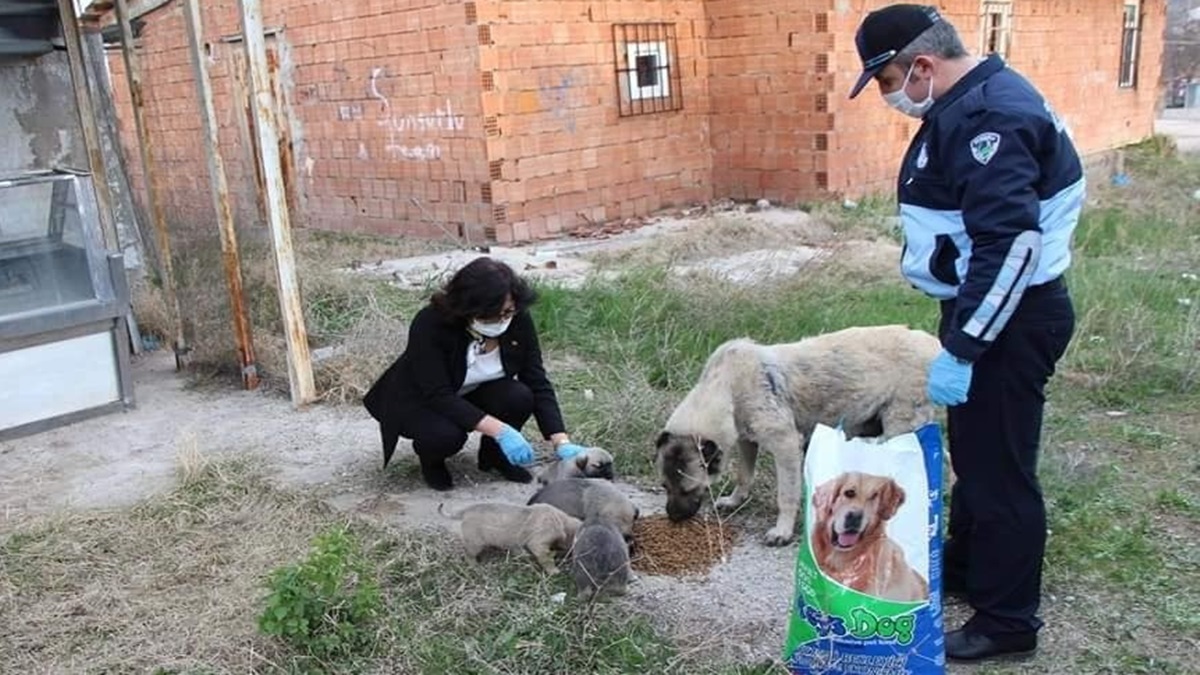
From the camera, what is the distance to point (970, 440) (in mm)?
2932

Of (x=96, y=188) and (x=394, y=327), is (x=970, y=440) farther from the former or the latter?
(x=96, y=188)

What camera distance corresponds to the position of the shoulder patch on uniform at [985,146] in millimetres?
2570

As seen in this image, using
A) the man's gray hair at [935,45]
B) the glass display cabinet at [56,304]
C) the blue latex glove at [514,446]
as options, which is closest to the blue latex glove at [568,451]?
the blue latex glove at [514,446]

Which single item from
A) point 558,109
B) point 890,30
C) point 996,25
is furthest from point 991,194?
point 996,25

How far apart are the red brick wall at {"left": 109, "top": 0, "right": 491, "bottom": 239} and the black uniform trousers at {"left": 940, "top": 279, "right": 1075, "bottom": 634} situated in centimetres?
695

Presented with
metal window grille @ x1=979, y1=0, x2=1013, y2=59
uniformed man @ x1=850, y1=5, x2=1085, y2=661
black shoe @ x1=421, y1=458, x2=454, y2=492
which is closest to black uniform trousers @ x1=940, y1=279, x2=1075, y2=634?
uniformed man @ x1=850, y1=5, x2=1085, y2=661

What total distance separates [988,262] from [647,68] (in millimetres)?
9827

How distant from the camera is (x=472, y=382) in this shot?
450 cm

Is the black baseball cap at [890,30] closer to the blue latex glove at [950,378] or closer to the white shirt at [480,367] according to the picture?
the blue latex glove at [950,378]

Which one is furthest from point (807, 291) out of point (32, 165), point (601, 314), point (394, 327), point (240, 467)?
point (32, 165)

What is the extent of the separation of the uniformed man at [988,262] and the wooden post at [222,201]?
4.14m

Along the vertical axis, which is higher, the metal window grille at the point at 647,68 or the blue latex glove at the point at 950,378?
the metal window grille at the point at 647,68

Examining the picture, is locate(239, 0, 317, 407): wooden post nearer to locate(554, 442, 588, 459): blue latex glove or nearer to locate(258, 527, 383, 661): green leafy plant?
locate(554, 442, 588, 459): blue latex glove

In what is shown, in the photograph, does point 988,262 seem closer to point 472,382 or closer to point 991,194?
point 991,194
